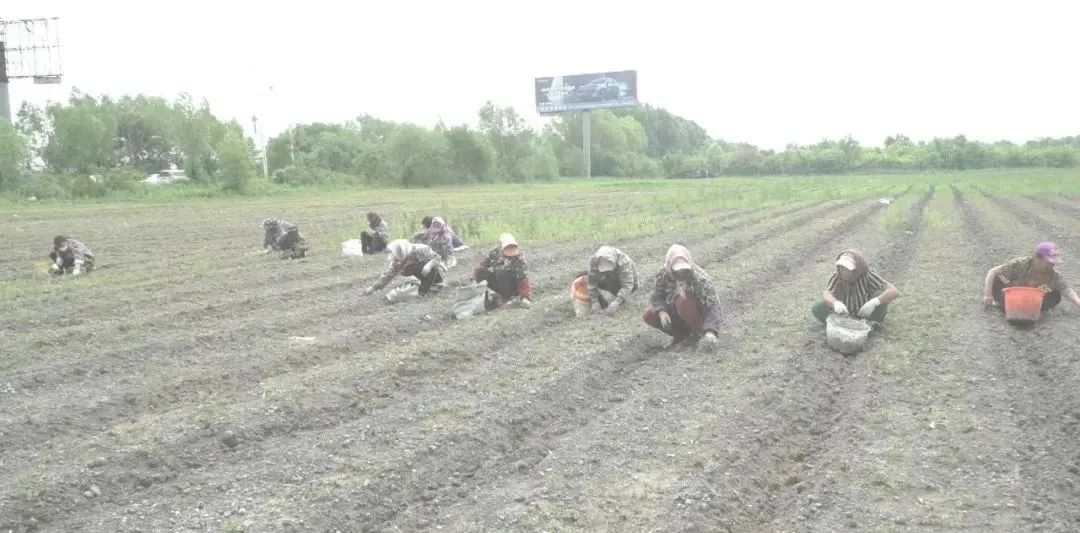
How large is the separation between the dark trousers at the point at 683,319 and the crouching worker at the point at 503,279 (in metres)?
2.32

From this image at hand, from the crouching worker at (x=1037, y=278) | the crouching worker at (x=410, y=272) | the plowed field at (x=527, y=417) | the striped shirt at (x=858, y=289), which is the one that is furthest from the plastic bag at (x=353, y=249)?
the crouching worker at (x=1037, y=278)

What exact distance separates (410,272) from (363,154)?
2344 inches

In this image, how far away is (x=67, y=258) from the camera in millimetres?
14078

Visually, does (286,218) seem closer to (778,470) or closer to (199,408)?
(199,408)

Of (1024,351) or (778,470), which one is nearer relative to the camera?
(778,470)

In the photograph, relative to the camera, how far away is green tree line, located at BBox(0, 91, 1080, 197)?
48.0 m

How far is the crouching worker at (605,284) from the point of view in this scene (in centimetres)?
882

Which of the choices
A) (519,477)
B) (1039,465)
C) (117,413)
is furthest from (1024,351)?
(117,413)

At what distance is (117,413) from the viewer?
20.5 ft

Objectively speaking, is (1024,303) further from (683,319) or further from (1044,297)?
(683,319)

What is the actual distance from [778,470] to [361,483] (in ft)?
7.75

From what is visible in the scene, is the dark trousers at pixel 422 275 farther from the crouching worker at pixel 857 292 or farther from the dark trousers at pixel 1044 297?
the dark trousers at pixel 1044 297

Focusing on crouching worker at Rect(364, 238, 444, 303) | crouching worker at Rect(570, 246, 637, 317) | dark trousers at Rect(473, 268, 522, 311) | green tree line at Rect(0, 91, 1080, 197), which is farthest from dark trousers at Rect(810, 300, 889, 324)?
green tree line at Rect(0, 91, 1080, 197)

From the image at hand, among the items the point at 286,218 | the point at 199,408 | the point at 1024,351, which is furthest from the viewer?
the point at 286,218
